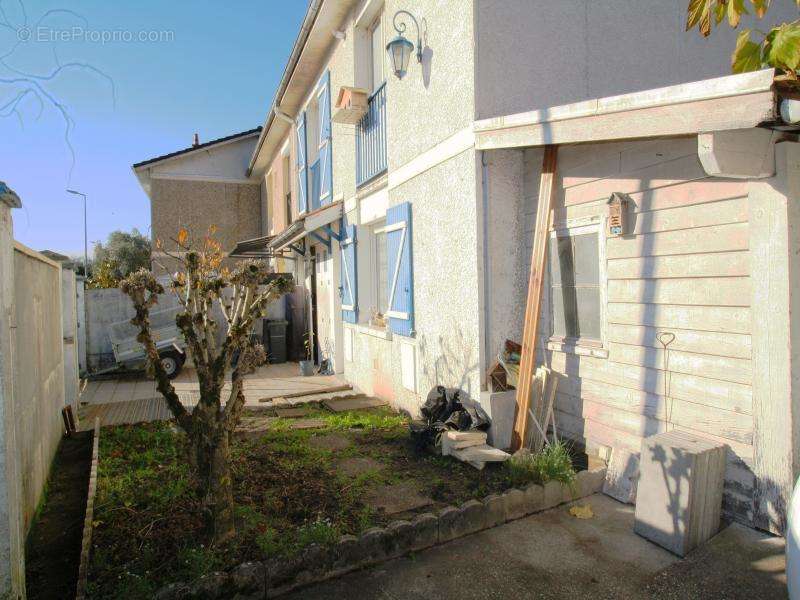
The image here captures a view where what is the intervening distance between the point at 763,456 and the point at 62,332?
748cm

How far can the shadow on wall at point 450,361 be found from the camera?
199 inches

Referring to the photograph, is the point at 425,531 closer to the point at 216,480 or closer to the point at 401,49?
the point at 216,480

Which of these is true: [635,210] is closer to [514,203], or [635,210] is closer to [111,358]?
[514,203]

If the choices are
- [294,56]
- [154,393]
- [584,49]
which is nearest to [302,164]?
[294,56]

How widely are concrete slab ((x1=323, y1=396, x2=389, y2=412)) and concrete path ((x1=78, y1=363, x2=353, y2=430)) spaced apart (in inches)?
18.0

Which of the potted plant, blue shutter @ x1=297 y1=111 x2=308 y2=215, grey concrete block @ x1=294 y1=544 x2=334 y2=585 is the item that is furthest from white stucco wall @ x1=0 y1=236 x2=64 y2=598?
blue shutter @ x1=297 y1=111 x2=308 y2=215

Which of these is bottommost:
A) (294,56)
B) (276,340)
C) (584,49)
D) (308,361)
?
(308,361)

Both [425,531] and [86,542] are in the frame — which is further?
[425,531]

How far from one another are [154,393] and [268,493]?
604 cm

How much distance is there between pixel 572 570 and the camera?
314 cm

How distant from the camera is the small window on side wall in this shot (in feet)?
14.6

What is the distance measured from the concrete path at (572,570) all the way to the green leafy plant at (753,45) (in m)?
2.61

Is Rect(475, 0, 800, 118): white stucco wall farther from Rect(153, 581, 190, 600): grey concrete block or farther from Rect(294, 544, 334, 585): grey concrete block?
Rect(153, 581, 190, 600): grey concrete block

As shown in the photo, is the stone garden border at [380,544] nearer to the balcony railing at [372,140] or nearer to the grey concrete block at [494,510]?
the grey concrete block at [494,510]
